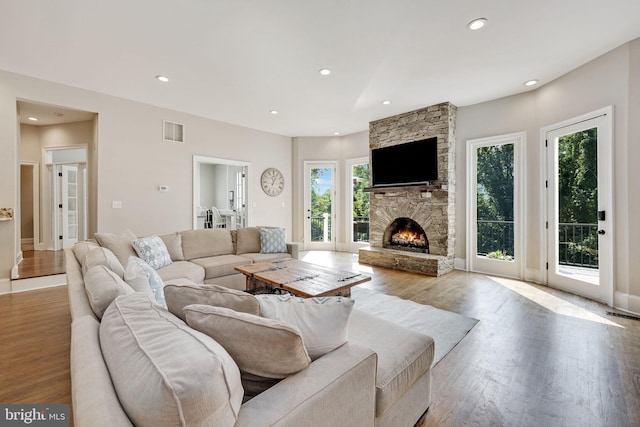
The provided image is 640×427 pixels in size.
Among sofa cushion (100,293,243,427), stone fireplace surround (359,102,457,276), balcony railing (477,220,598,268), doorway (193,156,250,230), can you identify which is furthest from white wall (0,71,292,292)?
balcony railing (477,220,598,268)

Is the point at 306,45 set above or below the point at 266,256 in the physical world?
above

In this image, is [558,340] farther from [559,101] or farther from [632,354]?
[559,101]

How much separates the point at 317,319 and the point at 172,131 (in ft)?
16.9

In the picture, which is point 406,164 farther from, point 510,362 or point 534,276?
point 510,362

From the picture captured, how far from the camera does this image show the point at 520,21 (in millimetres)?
2641

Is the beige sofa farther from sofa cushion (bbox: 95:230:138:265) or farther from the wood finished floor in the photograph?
sofa cushion (bbox: 95:230:138:265)

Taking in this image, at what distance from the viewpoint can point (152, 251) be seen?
3.29 metres

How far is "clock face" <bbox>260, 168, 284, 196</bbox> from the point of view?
6.64m

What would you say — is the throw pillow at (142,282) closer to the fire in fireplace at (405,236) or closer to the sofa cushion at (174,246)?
the sofa cushion at (174,246)

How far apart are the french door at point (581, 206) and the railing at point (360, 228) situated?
3.50m

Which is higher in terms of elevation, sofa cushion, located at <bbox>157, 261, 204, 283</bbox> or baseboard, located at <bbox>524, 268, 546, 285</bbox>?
sofa cushion, located at <bbox>157, 261, 204, 283</bbox>

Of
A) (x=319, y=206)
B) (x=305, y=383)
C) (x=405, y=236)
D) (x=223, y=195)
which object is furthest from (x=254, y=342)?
(x=223, y=195)

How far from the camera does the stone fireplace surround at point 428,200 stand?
189 inches

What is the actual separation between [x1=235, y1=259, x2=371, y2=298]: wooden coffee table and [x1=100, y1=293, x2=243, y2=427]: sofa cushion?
1565mm
